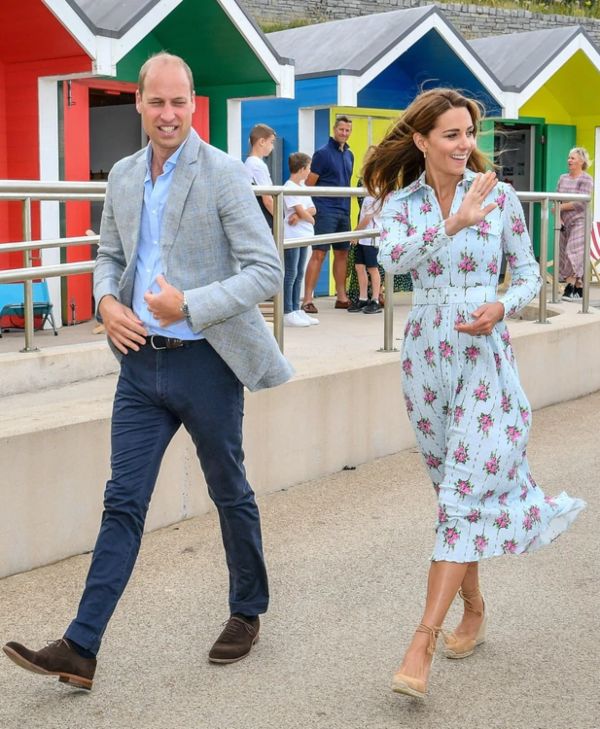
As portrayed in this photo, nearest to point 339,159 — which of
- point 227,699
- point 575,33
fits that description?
point 575,33

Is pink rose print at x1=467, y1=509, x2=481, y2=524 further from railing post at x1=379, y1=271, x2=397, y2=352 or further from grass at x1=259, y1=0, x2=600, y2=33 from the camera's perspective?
grass at x1=259, y1=0, x2=600, y2=33

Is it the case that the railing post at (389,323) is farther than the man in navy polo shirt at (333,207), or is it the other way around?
the man in navy polo shirt at (333,207)

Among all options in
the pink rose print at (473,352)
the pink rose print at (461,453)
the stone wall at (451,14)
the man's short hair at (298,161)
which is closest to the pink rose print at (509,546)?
the pink rose print at (461,453)

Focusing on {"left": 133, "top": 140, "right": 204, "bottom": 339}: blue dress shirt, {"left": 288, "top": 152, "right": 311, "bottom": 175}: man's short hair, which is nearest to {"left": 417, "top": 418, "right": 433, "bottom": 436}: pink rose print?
{"left": 133, "top": 140, "right": 204, "bottom": 339}: blue dress shirt

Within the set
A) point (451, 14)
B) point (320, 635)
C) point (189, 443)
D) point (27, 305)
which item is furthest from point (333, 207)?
point (451, 14)

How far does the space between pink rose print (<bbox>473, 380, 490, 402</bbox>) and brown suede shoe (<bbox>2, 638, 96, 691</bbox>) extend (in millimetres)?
1384

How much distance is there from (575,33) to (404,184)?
1408cm

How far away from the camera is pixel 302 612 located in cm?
450

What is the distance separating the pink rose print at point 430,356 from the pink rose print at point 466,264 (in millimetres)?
260

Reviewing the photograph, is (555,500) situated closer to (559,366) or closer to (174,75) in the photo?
(174,75)

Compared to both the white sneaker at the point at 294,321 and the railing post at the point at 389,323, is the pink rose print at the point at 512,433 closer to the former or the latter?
the railing post at the point at 389,323

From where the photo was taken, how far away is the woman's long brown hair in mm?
3904

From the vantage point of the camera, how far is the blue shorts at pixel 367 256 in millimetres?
11287

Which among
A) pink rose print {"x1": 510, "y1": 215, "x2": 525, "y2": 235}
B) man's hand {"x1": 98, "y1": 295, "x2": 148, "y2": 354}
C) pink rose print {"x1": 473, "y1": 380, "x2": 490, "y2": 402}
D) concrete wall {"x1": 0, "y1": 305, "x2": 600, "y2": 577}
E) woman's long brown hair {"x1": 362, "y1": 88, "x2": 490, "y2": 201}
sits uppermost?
woman's long brown hair {"x1": 362, "y1": 88, "x2": 490, "y2": 201}
